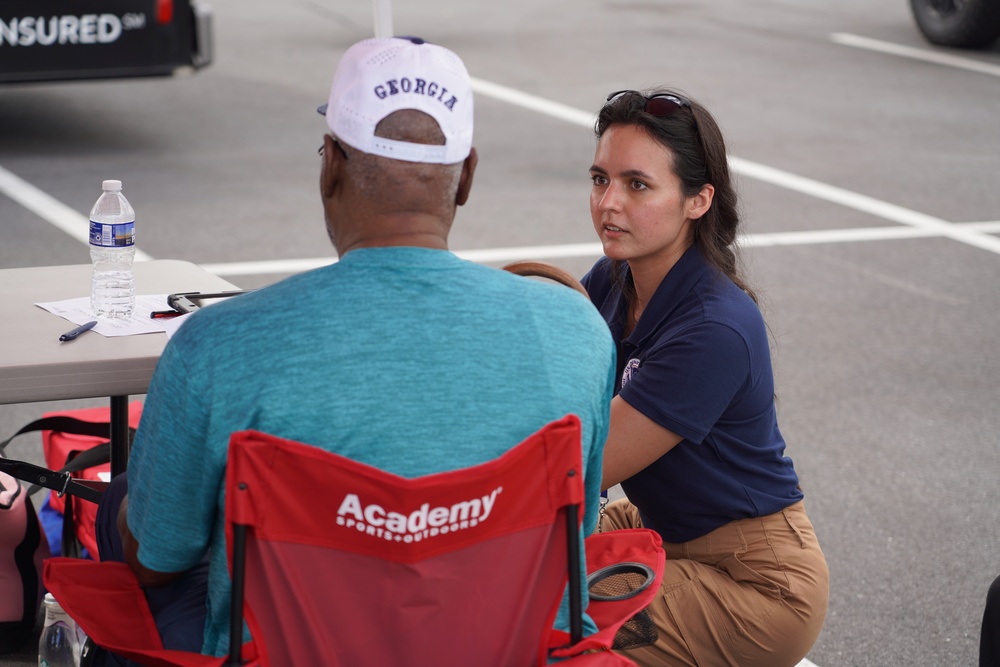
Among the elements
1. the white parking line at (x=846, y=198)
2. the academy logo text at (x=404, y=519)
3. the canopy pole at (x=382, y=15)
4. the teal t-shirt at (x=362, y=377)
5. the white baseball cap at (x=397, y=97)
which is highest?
the white baseball cap at (x=397, y=97)

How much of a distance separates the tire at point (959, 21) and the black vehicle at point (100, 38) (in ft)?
28.0

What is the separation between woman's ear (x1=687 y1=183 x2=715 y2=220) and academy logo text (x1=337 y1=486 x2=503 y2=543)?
1.27m

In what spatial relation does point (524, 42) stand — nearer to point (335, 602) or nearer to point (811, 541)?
point (811, 541)

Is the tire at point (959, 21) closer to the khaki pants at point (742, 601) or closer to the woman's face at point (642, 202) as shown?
the woman's face at point (642, 202)

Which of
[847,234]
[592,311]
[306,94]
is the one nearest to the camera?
[592,311]

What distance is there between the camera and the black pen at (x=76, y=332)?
2.78 metres

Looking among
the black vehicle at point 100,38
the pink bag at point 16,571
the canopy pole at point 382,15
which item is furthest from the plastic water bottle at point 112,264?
the black vehicle at point 100,38

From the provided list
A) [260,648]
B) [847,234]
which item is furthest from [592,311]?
[847,234]

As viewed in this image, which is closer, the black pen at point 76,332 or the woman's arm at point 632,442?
the woman's arm at point 632,442

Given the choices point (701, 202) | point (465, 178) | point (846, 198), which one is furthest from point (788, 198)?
point (465, 178)

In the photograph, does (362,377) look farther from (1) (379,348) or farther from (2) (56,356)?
(2) (56,356)

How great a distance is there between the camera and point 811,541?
2.77 metres

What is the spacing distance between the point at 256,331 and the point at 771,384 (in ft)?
4.28

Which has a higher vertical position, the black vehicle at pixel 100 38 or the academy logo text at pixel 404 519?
the academy logo text at pixel 404 519
